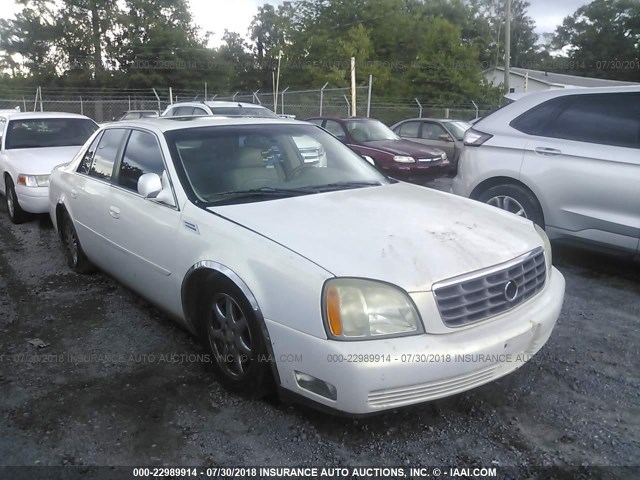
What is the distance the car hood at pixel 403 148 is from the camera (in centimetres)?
1080

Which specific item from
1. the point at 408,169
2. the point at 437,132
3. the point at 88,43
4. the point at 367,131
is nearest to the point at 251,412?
the point at 408,169

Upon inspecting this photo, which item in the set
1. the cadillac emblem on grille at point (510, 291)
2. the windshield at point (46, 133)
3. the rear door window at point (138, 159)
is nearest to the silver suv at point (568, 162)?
the cadillac emblem on grille at point (510, 291)

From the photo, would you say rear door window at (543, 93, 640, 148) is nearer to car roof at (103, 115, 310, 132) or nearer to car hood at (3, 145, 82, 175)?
car roof at (103, 115, 310, 132)

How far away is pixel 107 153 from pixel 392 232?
8.89 ft

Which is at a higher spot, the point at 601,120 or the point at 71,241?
the point at 601,120

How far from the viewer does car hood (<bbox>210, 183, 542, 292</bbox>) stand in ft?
8.04

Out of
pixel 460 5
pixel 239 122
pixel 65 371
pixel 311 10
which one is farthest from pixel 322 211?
pixel 460 5

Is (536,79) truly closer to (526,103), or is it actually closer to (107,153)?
(526,103)

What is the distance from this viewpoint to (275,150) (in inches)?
148

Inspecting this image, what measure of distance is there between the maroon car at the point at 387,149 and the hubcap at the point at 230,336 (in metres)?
7.61

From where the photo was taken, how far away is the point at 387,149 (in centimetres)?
1092

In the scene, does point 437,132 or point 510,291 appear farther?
point 437,132

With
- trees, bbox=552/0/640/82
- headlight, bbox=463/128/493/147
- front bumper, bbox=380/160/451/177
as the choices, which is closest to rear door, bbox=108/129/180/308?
headlight, bbox=463/128/493/147

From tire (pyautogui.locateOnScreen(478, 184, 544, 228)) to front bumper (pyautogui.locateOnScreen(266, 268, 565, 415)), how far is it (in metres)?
2.76
